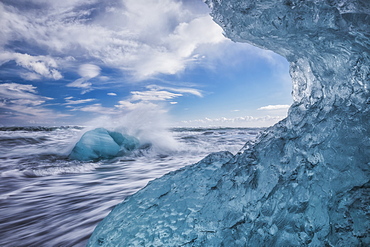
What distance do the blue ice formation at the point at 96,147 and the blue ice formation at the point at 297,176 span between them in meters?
5.58

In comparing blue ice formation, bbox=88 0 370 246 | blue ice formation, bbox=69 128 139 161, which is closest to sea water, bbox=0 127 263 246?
blue ice formation, bbox=69 128 139 161

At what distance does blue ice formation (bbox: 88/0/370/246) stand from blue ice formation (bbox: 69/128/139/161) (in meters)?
5.58

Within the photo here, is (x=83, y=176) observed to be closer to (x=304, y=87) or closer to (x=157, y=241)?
(x=157, y=241)

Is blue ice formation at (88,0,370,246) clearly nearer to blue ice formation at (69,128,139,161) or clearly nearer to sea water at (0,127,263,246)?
sea water at (0,127,263,246)

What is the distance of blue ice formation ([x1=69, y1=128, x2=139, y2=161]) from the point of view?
6.35 m

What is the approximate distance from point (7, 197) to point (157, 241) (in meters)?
3.20

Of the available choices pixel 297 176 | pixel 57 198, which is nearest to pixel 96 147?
pixel 57 198

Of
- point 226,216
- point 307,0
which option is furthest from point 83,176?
point 307,0

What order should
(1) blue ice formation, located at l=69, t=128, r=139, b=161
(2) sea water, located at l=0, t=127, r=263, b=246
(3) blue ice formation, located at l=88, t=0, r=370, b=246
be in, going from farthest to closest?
(1) blue ice formation, located at l=69, t=128, r=139, b=161 < (2) sea water, located at l=0, t=127, r=263, b=246 < (3) blue ice formation, located at l=88, t=0, r=370, b=246

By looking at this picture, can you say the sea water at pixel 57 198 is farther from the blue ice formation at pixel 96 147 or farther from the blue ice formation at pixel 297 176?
the blue ice formation at pixel 297 176

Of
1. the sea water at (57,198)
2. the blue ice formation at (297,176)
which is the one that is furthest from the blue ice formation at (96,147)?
the blue ice formation at (297,176)

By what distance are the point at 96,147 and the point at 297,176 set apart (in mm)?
6396

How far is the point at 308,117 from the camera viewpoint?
1.36 meters

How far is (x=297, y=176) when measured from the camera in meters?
1.16
